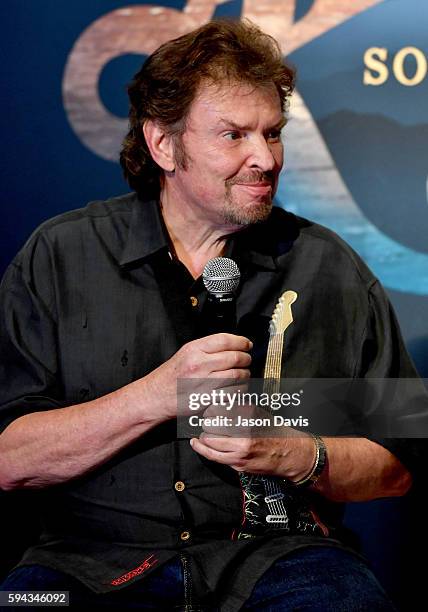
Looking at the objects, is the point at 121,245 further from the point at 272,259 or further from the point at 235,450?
the point at 235,450

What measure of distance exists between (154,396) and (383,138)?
1174mm

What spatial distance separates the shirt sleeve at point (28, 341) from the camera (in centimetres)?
199

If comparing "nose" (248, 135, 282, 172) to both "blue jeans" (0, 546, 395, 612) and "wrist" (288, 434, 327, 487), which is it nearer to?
"wrist" (288, 434, 327, 487)

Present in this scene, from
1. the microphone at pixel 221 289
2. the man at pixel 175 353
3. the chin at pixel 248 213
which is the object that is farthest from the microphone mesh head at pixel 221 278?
the chin at pixel 248 213

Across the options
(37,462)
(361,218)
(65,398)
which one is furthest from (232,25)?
(37,462)

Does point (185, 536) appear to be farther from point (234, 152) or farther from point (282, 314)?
point (234, 152)

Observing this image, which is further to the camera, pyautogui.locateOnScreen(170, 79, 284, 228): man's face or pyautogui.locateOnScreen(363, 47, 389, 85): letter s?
pyautogui.locateOnScreen(363, 47, 389, 85): letter s

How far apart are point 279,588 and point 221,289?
2.02 feet

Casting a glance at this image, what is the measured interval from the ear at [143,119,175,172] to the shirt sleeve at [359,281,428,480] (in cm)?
55

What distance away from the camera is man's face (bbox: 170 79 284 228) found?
2025 millimetres

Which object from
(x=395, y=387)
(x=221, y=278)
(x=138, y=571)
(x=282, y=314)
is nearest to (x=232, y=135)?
(x=282, y=314)

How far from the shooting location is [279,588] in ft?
5.98

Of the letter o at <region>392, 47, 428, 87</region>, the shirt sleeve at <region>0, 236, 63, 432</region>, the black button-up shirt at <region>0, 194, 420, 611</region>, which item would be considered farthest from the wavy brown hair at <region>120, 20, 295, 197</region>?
the letter o at <region>392, 47, 428, 87</region>

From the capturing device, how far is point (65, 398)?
2.04 meters
